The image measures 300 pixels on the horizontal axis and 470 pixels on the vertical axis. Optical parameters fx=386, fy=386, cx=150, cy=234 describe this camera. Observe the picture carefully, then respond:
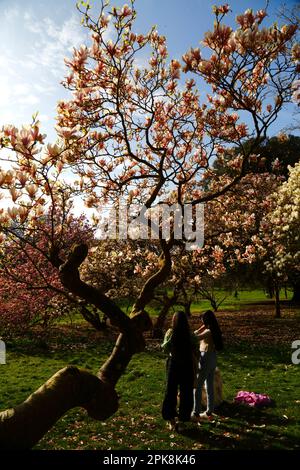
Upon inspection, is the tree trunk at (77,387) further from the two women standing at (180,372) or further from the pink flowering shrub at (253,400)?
the pink flowering shrub at (253,400)

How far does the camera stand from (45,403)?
3.88 metres

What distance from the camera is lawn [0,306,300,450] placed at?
6.71m

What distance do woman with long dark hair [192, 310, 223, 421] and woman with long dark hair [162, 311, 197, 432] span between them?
666 millimetres

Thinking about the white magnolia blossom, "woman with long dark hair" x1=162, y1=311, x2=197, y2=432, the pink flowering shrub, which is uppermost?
the white magnolia blossom

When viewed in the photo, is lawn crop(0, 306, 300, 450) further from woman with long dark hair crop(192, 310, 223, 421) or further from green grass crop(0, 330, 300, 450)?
woman with long dark hair crop(192, 310, 223, 421)

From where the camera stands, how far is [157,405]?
29.1 ft

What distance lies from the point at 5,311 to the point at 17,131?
51.7 ft

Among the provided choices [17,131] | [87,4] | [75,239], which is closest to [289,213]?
[75,239]

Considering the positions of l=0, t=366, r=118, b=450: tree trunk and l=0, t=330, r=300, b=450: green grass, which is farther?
l=0, t=330, r=300, b=450: green grass

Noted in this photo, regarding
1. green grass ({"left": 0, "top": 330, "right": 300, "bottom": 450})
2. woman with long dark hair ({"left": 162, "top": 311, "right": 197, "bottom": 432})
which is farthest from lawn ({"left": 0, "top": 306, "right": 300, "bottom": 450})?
woman with long dark hair ({"left": 162, "top": 311, "right": 197, "bottom": 432})

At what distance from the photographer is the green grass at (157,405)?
21.9 feet

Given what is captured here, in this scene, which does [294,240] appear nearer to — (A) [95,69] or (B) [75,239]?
(B) [75,239]

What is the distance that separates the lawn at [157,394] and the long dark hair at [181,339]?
142 centimetres

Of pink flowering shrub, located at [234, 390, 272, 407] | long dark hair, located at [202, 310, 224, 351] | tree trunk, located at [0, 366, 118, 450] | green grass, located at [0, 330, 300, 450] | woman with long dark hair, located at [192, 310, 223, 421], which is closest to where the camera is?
tree trunk, located at [0, 366, 118, 450]
